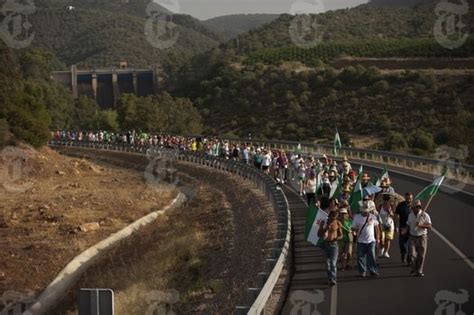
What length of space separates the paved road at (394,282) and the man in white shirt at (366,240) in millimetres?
252

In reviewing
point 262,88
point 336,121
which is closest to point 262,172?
point 336,121

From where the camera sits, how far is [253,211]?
28.7 meters

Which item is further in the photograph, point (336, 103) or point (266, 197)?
point (336, 103)

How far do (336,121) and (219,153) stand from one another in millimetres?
37311

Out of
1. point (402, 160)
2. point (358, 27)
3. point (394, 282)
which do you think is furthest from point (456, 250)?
point (358, 27)
